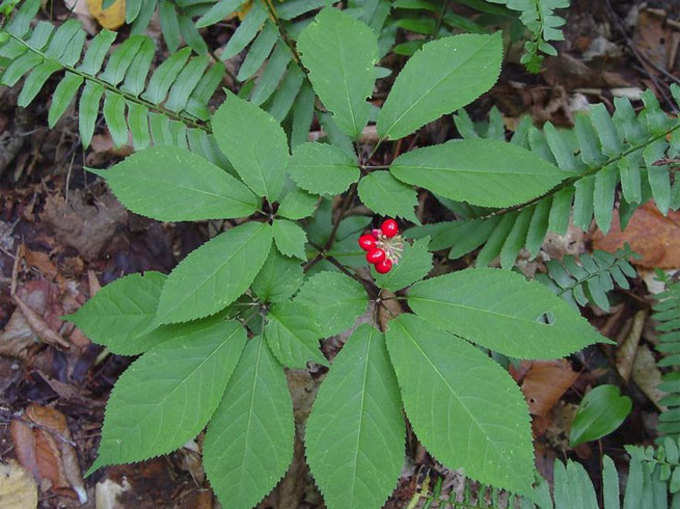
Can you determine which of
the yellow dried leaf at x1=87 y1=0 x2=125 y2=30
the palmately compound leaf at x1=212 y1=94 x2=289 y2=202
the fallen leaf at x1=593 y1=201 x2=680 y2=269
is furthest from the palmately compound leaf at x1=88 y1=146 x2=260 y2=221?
the fallen leaf at x1=593 y1=201 x2=680 y2=269

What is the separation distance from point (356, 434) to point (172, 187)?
1.10 m

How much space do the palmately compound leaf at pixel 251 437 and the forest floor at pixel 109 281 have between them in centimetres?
102

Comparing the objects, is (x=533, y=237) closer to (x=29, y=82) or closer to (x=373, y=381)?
(x=373, y=381)

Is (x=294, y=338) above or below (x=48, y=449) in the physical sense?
above

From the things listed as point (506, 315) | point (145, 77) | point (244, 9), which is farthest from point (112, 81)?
point (506, 315)

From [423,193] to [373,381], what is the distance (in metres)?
1.82

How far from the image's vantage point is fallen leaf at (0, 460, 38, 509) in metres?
2.76

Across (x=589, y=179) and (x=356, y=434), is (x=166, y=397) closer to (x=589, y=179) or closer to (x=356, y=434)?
(x=356, y=434)

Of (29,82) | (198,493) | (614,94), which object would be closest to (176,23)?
(29,82)

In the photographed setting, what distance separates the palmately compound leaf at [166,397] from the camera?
1.96 meters

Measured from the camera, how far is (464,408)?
1.89m

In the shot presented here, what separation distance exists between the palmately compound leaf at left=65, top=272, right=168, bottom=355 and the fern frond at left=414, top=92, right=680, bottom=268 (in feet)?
4.78

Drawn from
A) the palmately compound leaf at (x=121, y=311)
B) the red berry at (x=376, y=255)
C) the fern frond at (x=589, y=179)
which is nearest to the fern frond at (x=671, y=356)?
the fern frond at (x=589, y=179)

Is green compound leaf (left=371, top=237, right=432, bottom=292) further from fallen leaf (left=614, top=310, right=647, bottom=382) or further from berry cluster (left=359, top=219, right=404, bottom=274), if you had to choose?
fallen leaf (left=614, top=310, right=647, bottom=382)
